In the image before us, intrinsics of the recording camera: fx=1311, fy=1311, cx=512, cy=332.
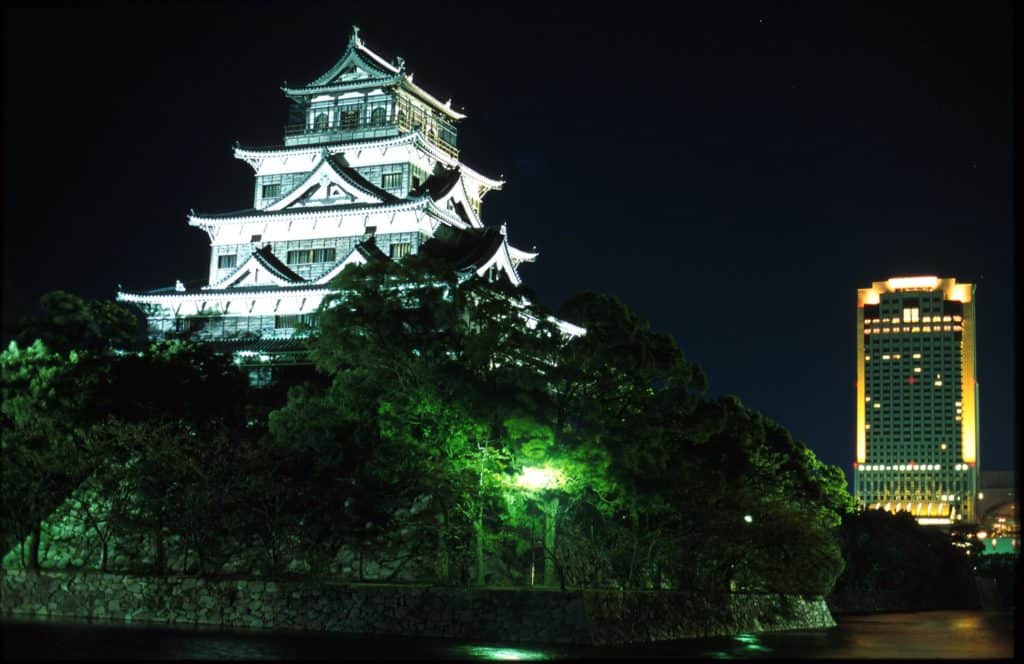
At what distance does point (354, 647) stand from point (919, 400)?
5636 inches

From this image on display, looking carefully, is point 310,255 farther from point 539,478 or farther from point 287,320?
point 539,478

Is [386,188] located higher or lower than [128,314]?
higher

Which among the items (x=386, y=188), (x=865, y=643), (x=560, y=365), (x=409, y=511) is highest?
(x=386, y=188)

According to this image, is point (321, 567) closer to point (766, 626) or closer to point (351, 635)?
point (351, 635)

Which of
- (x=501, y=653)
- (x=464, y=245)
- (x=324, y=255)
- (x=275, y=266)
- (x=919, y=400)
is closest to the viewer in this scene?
(x=501, y=653)

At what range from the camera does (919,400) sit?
6245 inches

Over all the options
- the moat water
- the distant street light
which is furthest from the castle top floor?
the moat water

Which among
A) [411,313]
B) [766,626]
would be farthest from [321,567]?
[766,626]

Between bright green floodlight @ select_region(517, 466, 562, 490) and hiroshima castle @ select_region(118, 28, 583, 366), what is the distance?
18.3m

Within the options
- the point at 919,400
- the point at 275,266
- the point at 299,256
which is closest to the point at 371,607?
the point at 275,266

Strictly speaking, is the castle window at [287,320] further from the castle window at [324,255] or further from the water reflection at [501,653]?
the water reflection at [501,653]

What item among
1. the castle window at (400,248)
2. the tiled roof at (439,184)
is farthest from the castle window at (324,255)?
the tiled roof at (439,184)

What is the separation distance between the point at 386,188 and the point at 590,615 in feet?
94.5

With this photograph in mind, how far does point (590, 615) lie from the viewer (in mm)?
27828
